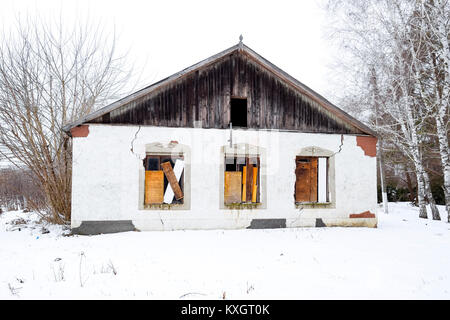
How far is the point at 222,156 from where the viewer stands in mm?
8578

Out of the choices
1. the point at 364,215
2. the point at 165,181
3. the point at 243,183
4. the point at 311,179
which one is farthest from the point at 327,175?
the point at 165,181

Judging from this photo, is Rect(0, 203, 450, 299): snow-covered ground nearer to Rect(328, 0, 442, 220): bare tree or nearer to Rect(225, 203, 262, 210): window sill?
Rect(225, 203, 262, 210): window sill

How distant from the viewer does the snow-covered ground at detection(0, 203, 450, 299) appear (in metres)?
3.89

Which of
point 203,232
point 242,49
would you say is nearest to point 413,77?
point 242,49

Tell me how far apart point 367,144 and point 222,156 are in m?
5.24

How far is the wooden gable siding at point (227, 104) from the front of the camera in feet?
27.2

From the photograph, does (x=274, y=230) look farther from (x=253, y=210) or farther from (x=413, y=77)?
(x=413, y=77)

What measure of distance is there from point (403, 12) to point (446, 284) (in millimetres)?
11885

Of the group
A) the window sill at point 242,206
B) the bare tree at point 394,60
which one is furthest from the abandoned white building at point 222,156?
the bare tree at point 394,60

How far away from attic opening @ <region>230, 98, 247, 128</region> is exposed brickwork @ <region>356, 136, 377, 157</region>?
4.06 meters

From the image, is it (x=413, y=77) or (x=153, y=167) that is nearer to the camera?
(x=153, y=167)

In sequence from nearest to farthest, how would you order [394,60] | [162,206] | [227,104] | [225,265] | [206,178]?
[225,265], [162,206], [206,178], [227,104], [394,60]

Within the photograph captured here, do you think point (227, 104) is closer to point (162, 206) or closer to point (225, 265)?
point (162, 206)
